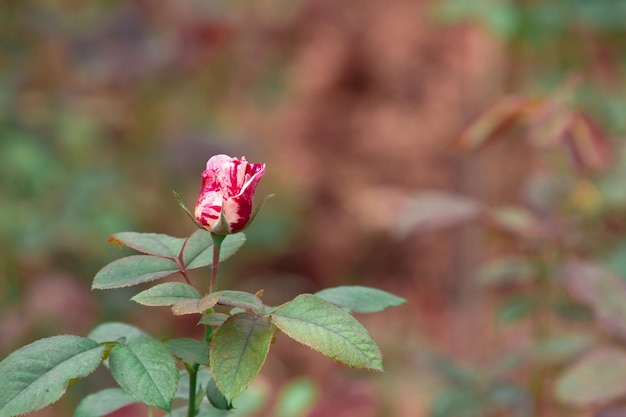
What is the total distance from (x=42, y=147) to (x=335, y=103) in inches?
59.2

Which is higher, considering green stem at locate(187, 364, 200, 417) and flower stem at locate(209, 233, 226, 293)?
flower stem at locate(209, 233, 226, 293)

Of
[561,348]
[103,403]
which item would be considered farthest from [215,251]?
[561,348]

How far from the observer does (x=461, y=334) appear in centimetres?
261

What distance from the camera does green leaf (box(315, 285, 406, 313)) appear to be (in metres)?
0.63

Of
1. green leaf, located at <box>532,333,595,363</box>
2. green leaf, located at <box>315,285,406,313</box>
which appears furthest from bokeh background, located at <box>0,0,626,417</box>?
green leaf, located at <box>315,285,406,313</box>

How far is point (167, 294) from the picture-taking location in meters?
0.58

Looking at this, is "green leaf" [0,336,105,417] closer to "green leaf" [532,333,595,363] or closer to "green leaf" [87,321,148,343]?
"green leaf" [87,321,148,343]

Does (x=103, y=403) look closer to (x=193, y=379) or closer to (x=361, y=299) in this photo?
(x=193, y=379)

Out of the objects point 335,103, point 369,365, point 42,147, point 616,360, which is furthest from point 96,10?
point 369,365

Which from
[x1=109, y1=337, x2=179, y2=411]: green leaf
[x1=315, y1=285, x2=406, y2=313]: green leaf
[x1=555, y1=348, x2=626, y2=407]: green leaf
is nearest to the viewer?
[x1=109, y1=337, x2=179, y2=411]: green leaf

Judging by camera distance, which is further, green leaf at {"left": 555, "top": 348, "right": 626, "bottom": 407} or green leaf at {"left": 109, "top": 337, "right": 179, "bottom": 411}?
green leaf at {"left": 555, "top": 348, "right": 626, "bottom": 407}

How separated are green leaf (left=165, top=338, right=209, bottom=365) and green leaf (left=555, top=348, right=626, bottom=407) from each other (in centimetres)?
46

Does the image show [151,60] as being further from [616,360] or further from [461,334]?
[616,360]

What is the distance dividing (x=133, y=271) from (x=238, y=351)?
0.11 metres
